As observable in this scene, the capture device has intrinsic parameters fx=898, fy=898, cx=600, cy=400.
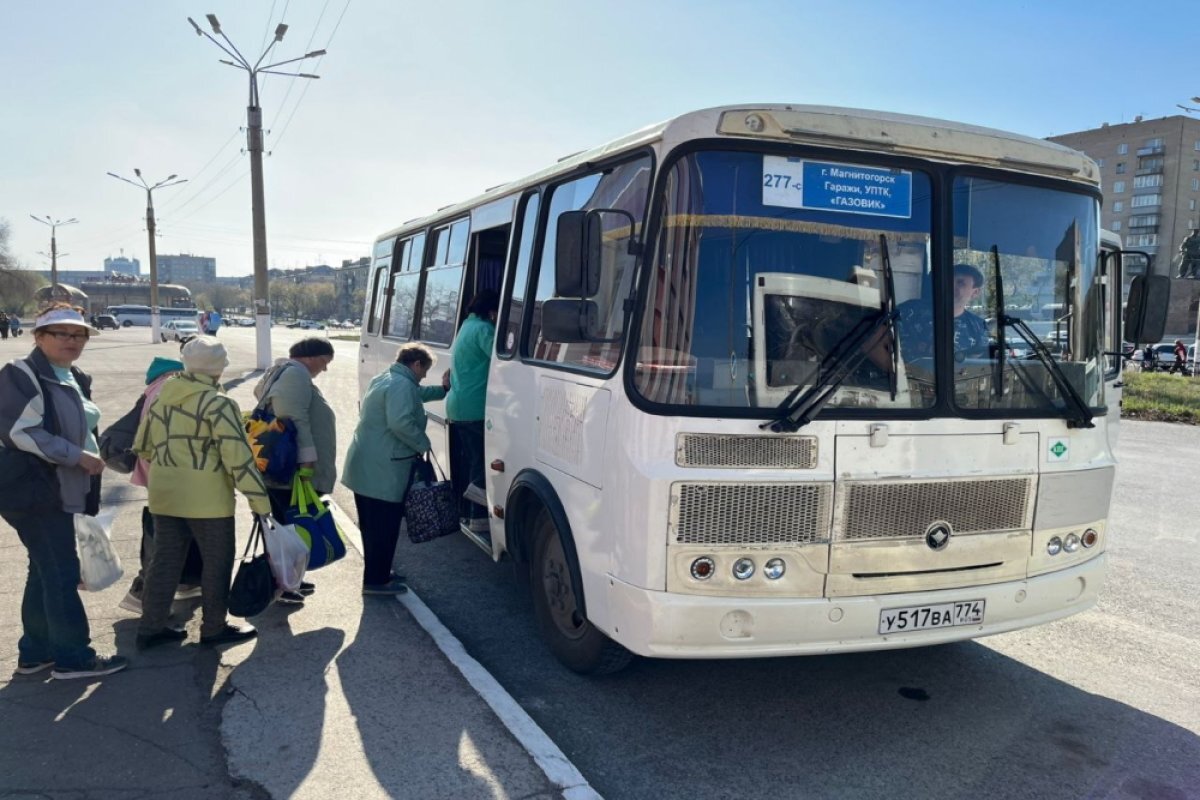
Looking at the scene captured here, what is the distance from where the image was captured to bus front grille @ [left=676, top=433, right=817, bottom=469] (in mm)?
3645

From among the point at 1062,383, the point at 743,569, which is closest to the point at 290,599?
the point at 743,569

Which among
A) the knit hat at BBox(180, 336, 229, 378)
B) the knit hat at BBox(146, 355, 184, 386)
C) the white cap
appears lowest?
the knit hat at BBox(146, 355, 184, 386)

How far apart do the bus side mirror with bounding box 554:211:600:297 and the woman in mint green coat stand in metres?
2.01

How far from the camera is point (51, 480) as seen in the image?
4.16 metres

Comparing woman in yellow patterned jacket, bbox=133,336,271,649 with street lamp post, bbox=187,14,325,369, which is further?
street lamp post, bbox=187,14,325,369

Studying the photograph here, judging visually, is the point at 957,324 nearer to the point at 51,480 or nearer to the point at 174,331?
the point at 51,480

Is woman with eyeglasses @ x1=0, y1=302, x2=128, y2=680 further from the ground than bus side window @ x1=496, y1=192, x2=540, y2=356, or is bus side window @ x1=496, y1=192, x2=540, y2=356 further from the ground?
bus side window @ x1=496, y1=192, x2=540, y2=356

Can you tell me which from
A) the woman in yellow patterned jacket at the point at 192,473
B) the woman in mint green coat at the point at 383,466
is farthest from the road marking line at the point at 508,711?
the woman in yellow patterned jacket at the point at 192,473

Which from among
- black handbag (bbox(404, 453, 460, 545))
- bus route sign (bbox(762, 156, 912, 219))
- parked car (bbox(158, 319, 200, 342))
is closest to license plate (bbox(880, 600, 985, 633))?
bus route sign (bbox(762, 156, 912, 219))

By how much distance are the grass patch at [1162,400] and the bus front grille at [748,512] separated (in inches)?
600

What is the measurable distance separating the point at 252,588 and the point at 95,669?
830mm

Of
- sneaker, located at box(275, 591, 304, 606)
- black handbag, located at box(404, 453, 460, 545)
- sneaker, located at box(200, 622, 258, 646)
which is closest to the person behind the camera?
sneaker, located at box(200, 622, 258, 646)

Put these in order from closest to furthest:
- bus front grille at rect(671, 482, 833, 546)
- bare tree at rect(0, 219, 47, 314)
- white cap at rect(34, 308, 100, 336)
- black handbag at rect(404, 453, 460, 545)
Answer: bus front grille at rect(671, 482, 833, 546)
white cap at rect(34, 308, 100, 336)
black handbag at rect(404, 453, 460, 545)
bare tree at rect(0, 219, 47, 314)

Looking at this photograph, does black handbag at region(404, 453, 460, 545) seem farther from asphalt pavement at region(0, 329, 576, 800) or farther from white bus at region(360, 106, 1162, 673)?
white bus at region(360, 106, 1162, 673)
